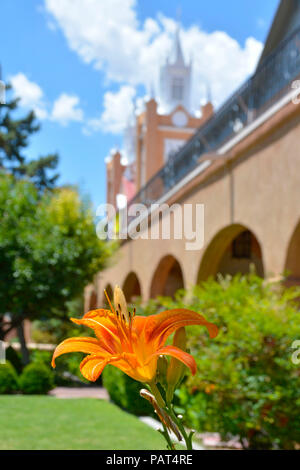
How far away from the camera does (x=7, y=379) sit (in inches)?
440

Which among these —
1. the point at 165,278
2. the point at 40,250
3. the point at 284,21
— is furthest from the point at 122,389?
the point at 284,21

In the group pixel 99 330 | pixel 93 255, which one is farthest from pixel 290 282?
pixel 93 255

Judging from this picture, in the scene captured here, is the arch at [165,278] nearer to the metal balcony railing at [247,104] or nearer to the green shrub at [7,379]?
the metal balcony railing at [247,104]

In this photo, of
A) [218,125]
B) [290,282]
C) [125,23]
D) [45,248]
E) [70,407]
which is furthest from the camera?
[45,248]

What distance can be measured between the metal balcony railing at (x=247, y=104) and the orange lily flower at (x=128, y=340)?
6.44m

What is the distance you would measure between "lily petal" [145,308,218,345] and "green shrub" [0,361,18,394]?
10726 mm

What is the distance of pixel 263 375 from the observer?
5344 millimetres

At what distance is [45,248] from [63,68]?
11.8 meters

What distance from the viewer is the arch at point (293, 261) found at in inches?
278

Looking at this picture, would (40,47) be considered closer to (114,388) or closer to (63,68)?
(63,68)

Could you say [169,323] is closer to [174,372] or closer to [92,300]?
[174,372]

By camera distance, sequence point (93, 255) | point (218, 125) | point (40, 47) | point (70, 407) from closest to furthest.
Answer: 1. point (40, 47)
2. point (70, 407)
3. point (218, 125)
4. point (93, 255)

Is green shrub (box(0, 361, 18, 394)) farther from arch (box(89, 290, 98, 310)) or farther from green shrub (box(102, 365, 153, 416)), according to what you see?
arch (box(89, 290, 98, 310))

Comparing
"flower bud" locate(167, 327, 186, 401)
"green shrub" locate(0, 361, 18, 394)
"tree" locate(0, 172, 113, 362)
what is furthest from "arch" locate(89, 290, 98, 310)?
"flower bud" locate(167, 327, 186, 401)
